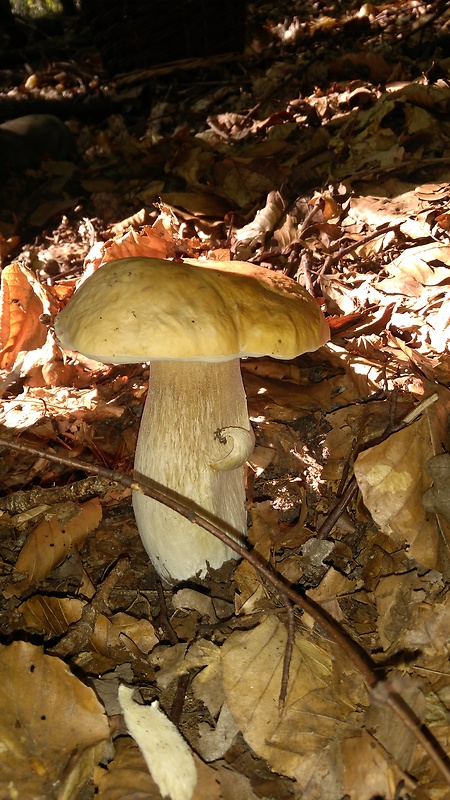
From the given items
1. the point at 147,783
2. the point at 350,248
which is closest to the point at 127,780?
the point at 147,783

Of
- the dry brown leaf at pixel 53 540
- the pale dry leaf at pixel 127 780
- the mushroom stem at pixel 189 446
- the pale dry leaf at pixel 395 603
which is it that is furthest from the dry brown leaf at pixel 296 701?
the dry brown leaf at pixel 53 540

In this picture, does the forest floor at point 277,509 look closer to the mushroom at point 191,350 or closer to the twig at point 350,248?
the twig at point 350,248

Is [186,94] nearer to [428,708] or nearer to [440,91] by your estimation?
[440,91]

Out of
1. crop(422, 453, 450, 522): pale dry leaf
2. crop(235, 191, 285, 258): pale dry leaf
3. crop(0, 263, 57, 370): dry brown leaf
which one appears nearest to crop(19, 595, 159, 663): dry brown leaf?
crop(422, 453, 450, 522): pale dry leaf

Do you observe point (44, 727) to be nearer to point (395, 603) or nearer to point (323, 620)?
point (323, 620)

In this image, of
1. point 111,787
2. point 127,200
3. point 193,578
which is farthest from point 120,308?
point 127,200

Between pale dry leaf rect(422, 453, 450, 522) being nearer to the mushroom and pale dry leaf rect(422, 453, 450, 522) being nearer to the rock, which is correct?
the mushroom
